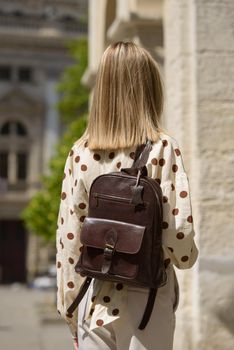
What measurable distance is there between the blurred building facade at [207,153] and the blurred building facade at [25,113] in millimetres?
35794

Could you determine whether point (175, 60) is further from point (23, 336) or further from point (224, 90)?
point (23, 336)

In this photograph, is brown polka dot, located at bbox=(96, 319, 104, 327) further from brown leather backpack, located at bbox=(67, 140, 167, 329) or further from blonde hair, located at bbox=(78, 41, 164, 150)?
blonde hair, located at bbox=(78, 41, 164, 150)

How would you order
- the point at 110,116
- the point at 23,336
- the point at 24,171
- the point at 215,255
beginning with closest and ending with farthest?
the point at 110,116 < the point at 215,255 < the point at 23,336 < the point at 24,171

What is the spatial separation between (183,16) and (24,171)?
122 ft

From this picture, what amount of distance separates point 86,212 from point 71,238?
0.42 feet

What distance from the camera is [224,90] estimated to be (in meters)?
5.10

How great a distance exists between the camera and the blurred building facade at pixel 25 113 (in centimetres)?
4109

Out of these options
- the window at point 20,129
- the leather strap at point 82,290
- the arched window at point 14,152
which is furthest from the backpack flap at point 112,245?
the window at point 20,129

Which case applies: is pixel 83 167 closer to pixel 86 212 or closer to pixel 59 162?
pixel 86 212

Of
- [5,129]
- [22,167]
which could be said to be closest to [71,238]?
[22,167]

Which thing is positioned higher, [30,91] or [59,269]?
[30,91]

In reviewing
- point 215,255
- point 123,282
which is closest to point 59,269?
point 123,282

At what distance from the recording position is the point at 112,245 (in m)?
2.61

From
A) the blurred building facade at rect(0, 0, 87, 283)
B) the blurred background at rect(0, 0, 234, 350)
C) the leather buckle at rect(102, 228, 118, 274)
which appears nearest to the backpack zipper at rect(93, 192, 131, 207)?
the leather buckle at rect(102, 228, 118, 274)
